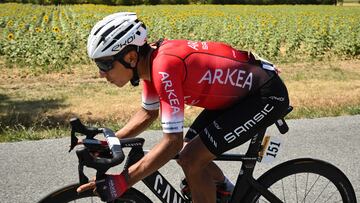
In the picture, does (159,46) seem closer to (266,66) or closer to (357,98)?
(266,66)

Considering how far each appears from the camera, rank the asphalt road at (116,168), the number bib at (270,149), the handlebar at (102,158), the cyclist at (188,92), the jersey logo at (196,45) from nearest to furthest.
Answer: the handlebar at (102,158) → the cyclist at (188,92) → the jersey logo at (196,45) → the number bib at (270,149) → the asphalt road at (116,168)

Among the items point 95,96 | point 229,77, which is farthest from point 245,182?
point 95,96

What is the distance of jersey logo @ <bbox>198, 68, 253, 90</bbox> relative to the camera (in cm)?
296

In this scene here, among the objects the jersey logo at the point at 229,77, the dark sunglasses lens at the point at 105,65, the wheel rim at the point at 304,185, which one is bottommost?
the wheel rim at the point at 304,185

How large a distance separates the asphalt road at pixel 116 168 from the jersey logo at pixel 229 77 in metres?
1.90

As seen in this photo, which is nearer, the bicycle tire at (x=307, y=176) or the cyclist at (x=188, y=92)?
the cyclist at (x=188, y=92)

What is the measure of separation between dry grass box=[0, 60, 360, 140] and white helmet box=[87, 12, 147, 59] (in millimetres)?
4199

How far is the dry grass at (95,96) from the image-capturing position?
7.92m

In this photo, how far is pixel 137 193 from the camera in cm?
294

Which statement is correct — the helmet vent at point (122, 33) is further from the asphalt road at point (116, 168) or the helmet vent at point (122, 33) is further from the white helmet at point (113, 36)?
the asphalt road at point (116, 168)

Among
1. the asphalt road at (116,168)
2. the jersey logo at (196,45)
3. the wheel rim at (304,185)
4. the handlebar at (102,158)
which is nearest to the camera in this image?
the handlebar at (102,158)

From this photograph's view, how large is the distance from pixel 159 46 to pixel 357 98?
7.18 meters

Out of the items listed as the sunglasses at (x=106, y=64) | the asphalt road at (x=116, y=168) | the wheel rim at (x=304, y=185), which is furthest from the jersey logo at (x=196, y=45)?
the asphalt road at (x=116, y=168)

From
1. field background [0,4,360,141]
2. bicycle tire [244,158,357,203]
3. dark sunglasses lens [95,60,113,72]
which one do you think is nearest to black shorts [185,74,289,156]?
bicycle tire [244,158,357,203]
